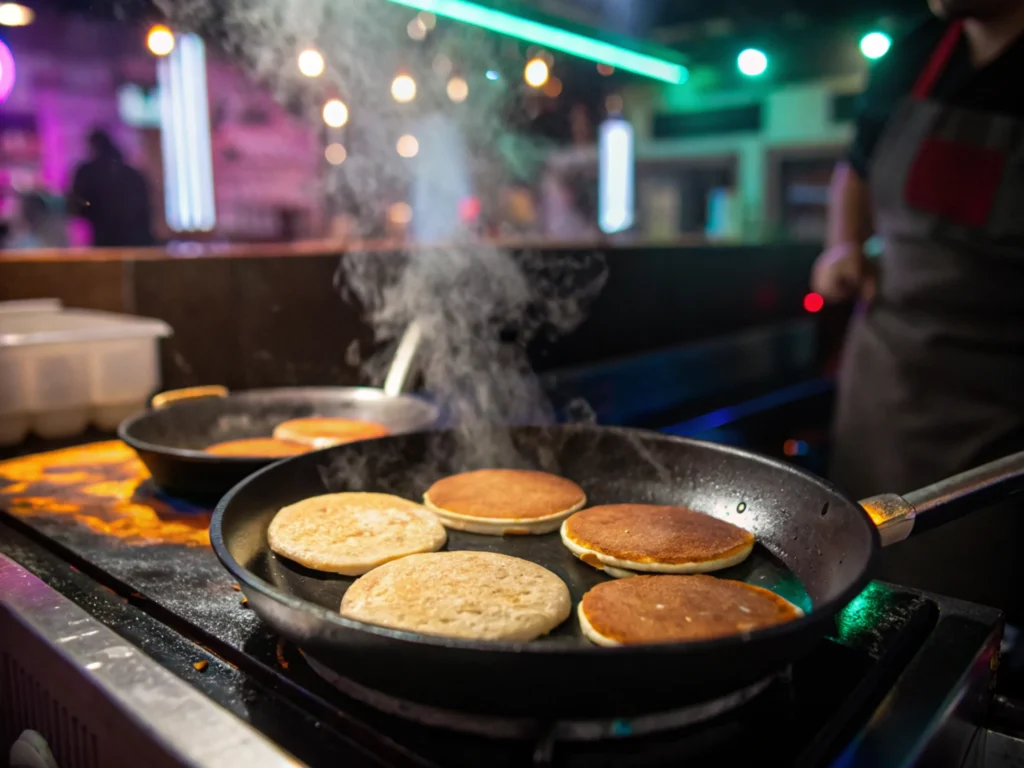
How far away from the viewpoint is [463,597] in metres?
0.98

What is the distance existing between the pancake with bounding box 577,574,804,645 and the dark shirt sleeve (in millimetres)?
2077

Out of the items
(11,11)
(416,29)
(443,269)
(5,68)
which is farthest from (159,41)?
(5,68)

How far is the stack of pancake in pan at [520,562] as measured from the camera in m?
0.92

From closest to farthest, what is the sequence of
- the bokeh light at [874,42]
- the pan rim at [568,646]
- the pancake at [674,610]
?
the pan rim at [568,646] → the pancake at [674,610] → the bokeh light at [874,42]

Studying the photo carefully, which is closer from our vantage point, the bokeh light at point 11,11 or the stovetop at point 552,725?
the stovetop at point 552,725

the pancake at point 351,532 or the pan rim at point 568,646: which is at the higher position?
the pan rim at point 568,646

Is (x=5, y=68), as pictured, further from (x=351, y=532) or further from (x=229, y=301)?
(x=351, y=532)

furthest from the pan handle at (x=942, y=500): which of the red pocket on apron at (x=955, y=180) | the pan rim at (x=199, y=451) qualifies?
the red pocket on apron at (x=955, y=180)

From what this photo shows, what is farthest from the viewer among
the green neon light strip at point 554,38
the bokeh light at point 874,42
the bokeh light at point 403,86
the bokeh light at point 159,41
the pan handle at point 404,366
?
the bokeh light at point 874,42

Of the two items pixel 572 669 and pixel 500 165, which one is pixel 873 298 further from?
pixel 500 165

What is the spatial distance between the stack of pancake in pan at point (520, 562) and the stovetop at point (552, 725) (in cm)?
10

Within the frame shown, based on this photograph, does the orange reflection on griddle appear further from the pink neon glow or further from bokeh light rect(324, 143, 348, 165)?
bokeh light rect(324, 143, 348, 165)

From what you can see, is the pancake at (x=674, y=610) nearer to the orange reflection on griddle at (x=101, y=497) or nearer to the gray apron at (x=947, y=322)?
the orange reflection on griddle at (x=101, y=497)

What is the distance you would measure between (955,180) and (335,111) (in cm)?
263
